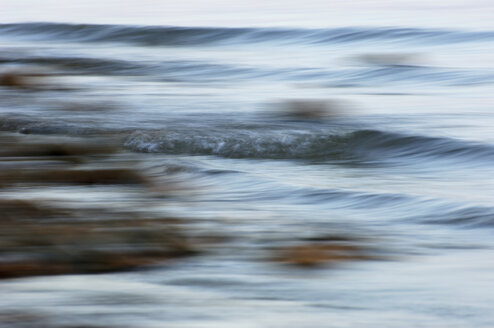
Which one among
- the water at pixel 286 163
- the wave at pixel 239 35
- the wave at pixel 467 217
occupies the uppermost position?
the wave at pixel 239 35

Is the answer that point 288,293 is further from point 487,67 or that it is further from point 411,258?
point 487,67

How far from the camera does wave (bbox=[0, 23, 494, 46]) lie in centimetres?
775

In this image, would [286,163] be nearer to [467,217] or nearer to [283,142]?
[283,142]

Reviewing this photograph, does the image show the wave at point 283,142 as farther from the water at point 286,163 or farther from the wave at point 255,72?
the wave at point 255,72

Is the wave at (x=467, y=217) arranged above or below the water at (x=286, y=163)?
below

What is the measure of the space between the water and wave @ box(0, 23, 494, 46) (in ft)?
0.11

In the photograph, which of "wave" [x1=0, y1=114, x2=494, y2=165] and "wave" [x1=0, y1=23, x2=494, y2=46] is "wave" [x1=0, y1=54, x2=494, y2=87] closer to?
"wave" [x1=0, y1=23, x2=494, y2=46]

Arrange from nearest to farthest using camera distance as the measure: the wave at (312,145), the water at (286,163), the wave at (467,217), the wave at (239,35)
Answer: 1. the water at (286,163)
2. the wave at (467,217)
3. the wave at (312,145)
4. the wave at (239,35)

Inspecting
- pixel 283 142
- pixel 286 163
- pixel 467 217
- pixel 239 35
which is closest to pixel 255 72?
pixel 239 35

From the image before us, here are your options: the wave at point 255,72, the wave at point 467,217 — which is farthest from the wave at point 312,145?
the wave at point 255,72

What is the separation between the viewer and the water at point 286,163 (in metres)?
1.96

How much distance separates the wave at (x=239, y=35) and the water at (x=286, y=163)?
3 centimetres

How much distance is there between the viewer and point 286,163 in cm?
359

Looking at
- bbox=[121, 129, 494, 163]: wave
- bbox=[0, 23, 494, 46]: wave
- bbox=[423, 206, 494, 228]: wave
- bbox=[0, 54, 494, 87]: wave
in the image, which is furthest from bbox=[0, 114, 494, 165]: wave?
bbox=[0, 23, 494, 46]: wave
